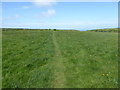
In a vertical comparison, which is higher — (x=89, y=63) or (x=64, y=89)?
(x=89, y=63)

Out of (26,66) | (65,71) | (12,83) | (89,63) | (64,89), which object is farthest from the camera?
(89,63)

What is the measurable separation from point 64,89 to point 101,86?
103 inches

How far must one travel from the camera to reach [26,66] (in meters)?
13.5

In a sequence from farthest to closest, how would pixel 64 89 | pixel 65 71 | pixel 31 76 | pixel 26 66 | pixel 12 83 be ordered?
pixel 26 66 < pixel 65 71 < pixel 31 76 < pixel 12 83 < pixel 64 89

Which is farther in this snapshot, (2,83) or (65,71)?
(65,71)

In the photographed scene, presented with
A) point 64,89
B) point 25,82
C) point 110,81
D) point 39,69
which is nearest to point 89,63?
point 110,81

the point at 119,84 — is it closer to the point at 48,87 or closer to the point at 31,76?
the point at 48,87

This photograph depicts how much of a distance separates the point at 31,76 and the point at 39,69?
1.71 meters

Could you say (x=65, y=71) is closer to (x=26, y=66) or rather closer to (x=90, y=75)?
(x=90, y=75)

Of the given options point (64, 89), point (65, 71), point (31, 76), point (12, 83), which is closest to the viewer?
point (64, 89)

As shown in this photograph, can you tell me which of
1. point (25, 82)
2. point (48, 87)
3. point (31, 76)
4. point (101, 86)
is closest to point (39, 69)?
point (31, 76)

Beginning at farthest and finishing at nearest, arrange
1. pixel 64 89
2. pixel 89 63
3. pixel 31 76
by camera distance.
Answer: pixel 89 63
pixel 31 76
pixel 64 89

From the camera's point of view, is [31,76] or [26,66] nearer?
[31,76]

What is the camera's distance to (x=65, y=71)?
490 inches
